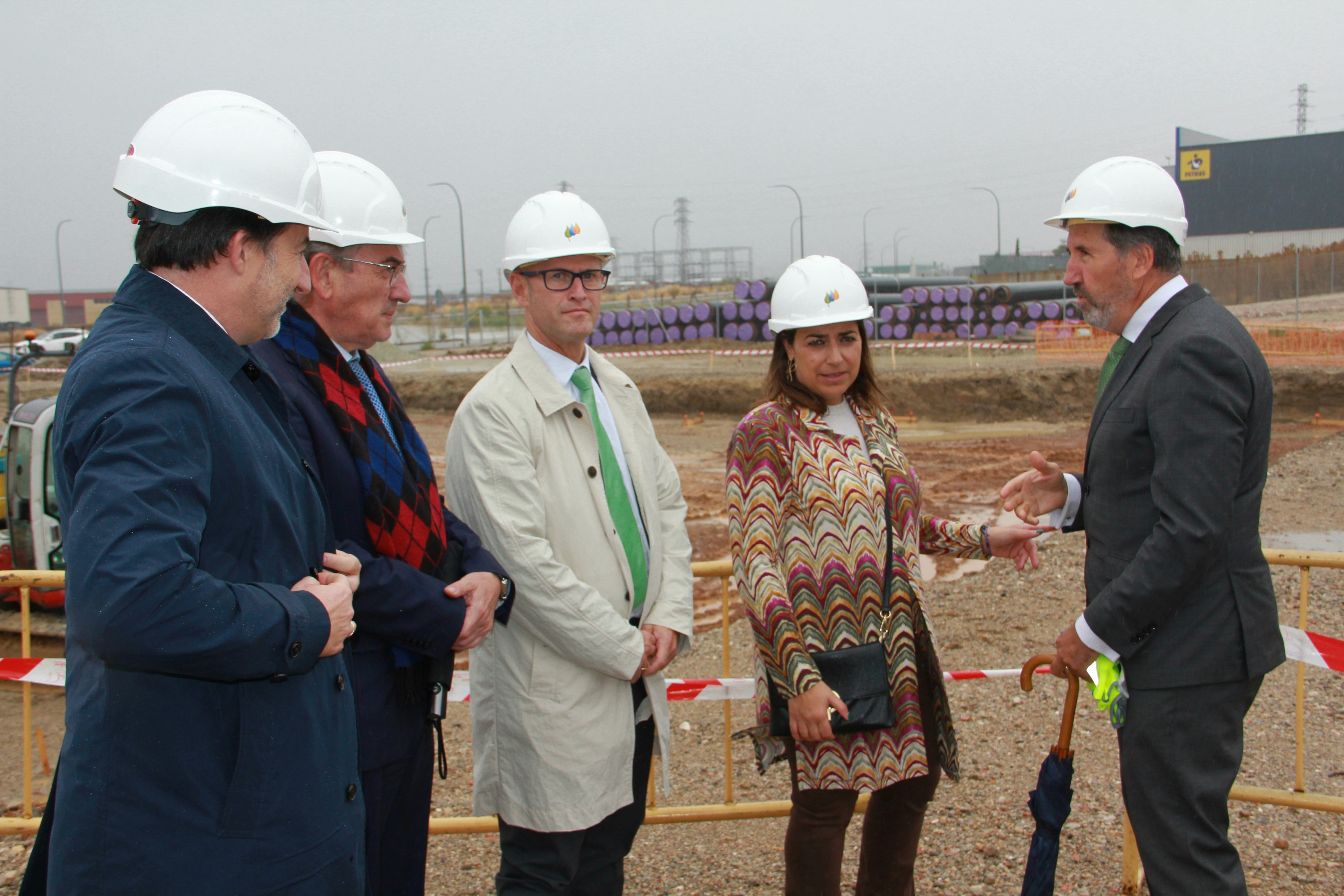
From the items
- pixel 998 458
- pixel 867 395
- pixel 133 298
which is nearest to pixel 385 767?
pixel 133 298

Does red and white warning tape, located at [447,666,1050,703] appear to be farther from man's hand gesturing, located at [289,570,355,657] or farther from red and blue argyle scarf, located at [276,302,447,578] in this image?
man's hand gesturing, located at [289,570,355,657]

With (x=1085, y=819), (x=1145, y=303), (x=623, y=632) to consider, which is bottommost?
(x=1085, y=819)

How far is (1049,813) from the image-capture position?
273cm

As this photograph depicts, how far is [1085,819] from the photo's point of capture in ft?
13.3

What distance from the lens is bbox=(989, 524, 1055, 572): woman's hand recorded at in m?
3.25

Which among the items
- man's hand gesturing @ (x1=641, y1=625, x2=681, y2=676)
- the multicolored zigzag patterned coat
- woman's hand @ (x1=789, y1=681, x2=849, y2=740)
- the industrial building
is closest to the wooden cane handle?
the multicolored zigzag patterned coat

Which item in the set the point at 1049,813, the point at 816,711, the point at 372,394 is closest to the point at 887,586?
the point at 816,711

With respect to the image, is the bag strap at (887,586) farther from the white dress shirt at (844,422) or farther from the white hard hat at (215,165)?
the white hard hat at (215,165)

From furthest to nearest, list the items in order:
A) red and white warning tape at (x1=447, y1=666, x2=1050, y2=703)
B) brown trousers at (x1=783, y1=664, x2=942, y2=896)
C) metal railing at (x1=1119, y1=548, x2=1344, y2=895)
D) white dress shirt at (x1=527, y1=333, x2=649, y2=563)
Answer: red and white warning tape at (x1=447, y1=666, x2=1050, y2=703)
metal railing at (x1=1119, y1=548, x2=1344, y2=895)
white dress shirt at (x1=527, y1=333, x2=649, y2=563)
brown trousers at (x1=783, y1=664, x2=942, y2=896)

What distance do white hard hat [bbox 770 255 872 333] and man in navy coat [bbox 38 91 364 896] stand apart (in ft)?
5.06

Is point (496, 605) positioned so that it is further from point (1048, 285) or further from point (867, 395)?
point (1048, 285)

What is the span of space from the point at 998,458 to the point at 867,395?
1423 centimetres

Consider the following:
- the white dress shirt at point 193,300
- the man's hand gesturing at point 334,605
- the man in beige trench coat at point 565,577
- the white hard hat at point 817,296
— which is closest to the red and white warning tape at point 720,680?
the man in beige trench coat at point 565,577

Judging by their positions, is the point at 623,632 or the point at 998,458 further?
the point at 998,458
